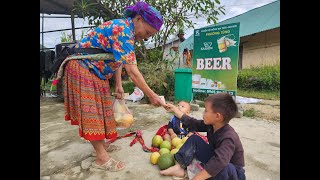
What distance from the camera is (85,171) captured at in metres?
2.48

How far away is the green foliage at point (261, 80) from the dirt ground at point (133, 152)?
4.86m

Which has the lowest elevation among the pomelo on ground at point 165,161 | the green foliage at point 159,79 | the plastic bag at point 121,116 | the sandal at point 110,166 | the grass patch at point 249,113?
the sandal at point 110,166

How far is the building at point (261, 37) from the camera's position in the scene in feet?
37.2

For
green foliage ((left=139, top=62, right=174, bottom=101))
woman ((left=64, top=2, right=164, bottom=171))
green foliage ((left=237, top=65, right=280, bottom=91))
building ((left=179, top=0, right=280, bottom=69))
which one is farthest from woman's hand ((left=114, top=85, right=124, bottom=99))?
building ((left=179, top=0, right=280, bottom=69))

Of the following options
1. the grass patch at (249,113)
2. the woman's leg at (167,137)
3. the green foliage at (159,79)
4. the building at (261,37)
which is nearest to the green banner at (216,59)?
the grass patch at (249,113)

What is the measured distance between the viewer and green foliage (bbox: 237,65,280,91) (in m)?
9.24

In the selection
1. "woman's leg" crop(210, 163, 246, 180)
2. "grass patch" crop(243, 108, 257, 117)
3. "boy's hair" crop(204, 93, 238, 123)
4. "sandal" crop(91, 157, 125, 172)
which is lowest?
"sandal" crop(91, 157, 125, 172)

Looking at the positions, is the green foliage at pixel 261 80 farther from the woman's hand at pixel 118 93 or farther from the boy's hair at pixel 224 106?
the boy's hair at pixel 224 106

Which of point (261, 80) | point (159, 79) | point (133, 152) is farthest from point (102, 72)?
point (261, 80)

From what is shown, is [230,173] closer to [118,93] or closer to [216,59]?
[118,93]

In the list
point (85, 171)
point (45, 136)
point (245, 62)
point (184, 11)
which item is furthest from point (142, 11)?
point (245, 62)

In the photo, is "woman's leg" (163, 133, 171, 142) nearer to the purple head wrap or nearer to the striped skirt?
the striped skirt

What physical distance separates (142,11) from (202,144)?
1.40 m

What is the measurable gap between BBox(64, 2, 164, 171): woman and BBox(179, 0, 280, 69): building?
31.5 ft
